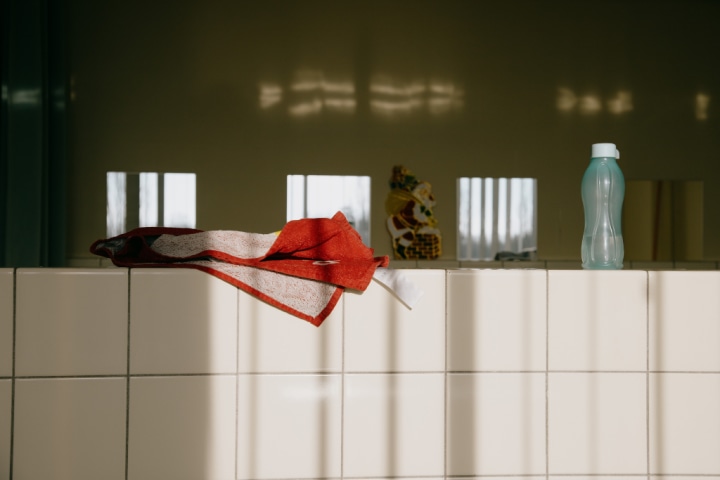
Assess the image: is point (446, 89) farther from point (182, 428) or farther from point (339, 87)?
point (182, 428)

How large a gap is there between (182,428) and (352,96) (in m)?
2.16

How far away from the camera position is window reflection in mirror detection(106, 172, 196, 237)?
2814mm

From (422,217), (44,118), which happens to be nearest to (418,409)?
(422,217)

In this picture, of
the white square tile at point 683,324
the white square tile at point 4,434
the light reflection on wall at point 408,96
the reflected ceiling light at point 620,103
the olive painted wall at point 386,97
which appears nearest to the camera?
the white square tile at point 4,434

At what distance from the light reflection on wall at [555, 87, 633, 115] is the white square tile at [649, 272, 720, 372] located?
82.1 inches

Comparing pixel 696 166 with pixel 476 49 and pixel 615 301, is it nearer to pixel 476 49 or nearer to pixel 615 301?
pixel 476 49

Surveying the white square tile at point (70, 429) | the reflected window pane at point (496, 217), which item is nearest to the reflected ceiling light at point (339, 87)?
the reflected window pane at point (496, 217)

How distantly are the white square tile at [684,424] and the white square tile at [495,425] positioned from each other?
20 cm

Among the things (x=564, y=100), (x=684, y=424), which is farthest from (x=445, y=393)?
(x=564, y=100)

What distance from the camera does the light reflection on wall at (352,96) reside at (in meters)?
2.86

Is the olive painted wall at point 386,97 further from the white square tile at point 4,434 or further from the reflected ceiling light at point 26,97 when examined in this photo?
the white square tile at point 4,434

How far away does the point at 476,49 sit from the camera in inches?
Answer: 116

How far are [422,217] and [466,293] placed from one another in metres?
1.87

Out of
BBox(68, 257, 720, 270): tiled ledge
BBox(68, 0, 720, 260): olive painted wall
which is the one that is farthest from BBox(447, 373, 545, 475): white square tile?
BBox(68, 0, 720, 260): olive painted wall
